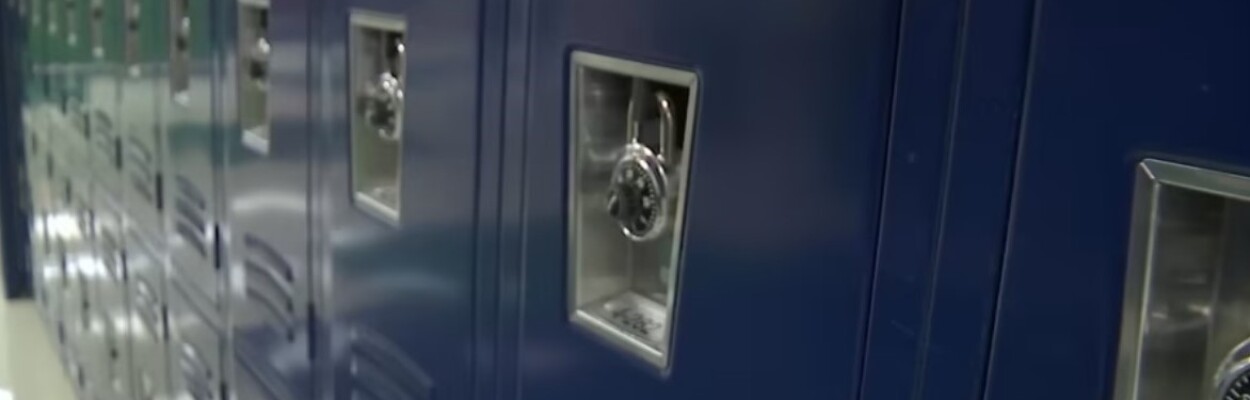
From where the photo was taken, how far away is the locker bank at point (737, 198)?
2.17 ft

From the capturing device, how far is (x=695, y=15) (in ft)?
3.05

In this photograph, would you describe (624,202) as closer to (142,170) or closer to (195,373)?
(195,373)

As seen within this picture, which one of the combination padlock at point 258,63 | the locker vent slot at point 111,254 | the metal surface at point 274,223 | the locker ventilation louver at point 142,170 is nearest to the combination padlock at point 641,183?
the metal surface at point 274,223

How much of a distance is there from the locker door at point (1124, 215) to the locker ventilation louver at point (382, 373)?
868 millimetres

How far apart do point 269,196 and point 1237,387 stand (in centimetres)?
156

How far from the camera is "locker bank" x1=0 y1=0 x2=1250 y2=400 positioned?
0.66 m

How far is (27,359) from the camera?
4.62 metres

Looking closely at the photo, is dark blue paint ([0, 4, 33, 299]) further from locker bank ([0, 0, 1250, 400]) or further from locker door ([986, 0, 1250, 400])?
locker door ([986, 0, 1250, 400])

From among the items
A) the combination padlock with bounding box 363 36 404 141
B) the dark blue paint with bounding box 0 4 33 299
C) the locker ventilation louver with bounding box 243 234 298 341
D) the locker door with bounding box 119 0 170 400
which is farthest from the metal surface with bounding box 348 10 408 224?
the dark blue paint with bounding box 0 4 33 299

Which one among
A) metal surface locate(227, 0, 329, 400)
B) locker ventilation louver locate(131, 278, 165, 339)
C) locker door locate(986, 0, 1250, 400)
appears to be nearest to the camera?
locker door locate(986, 0, 1250, 400)

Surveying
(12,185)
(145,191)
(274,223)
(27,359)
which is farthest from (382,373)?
(12,185)

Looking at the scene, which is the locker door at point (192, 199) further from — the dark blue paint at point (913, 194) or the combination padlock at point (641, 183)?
the dark blue paint at point (913, 194)

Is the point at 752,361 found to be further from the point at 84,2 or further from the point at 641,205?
the point at 84,2

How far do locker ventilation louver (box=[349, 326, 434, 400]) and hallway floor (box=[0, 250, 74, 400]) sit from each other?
291 cm
